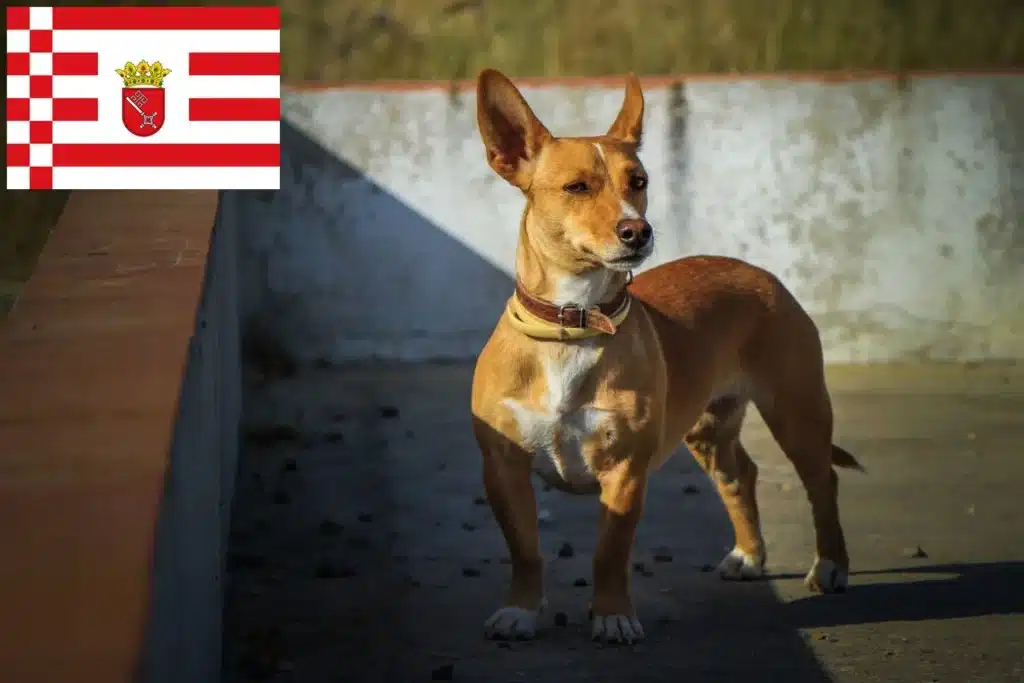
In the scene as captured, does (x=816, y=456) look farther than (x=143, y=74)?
No

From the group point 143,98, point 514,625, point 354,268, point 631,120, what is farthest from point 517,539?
point 143,98

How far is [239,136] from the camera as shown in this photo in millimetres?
8203

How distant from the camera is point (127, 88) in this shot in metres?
8.55

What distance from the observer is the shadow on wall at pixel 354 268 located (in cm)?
815

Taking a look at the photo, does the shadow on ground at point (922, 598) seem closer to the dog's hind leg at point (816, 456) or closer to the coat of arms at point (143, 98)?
the dog's hind leg at point (816, 456)

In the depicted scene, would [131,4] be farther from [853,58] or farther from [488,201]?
[853,58]

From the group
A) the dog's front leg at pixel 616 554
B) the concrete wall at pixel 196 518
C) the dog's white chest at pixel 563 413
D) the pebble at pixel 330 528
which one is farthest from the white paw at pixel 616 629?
the pebble at pixel 330 528

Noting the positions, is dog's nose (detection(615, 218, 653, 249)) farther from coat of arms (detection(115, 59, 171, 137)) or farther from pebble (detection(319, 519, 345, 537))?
coat of arms (detection(115, 59, 171, 137))

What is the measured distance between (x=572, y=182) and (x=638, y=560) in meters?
1.42

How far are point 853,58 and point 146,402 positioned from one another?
628 centimetres

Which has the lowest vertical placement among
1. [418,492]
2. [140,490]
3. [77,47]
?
[418,492]

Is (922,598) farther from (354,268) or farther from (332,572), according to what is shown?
(354,268)

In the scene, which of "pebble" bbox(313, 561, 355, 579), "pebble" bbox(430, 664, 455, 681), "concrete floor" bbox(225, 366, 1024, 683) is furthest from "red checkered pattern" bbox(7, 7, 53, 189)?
"pebble" bbox(430, 664, 455, 681)

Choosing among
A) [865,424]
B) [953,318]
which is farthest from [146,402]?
[953,318]
